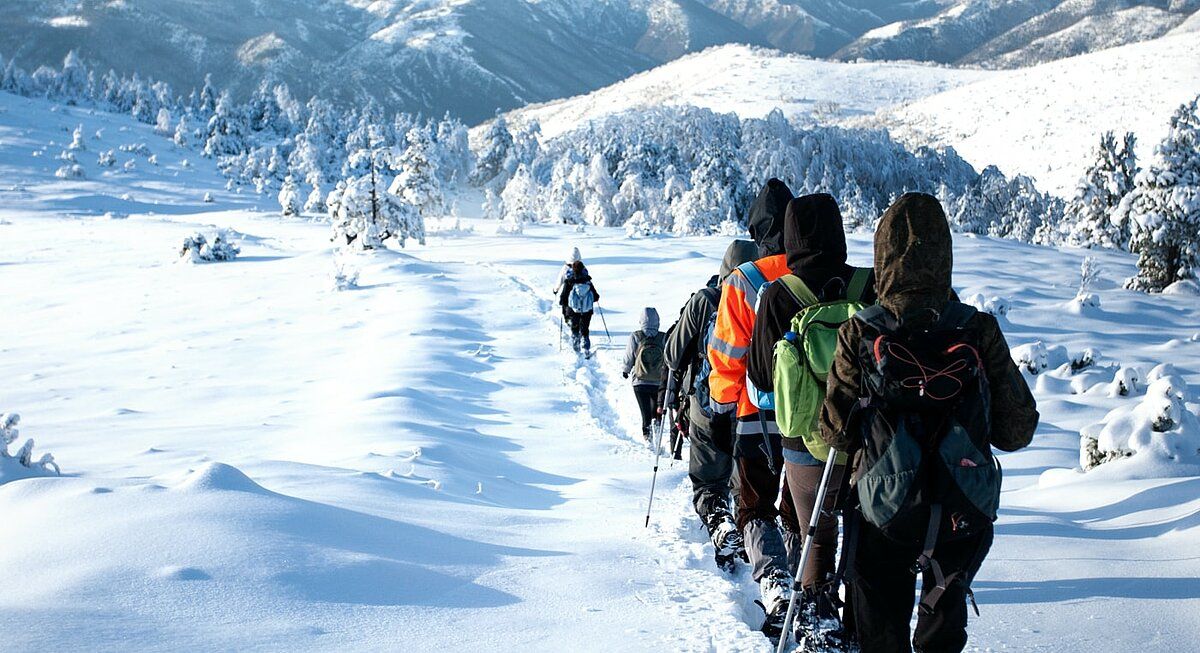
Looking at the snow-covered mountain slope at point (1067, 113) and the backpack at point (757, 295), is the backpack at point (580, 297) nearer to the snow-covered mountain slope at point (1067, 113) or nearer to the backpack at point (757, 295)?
the backpack at point (757, 295)

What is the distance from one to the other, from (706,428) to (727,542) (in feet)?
2.03

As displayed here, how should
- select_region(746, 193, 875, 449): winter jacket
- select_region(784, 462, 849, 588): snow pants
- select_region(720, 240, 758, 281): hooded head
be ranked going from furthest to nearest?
select_region(720, 240, 758, 281): hooded head < select_region(746, 193, 875, 449): winter jacket < select_region(784, 462, 849, 588): snow pants

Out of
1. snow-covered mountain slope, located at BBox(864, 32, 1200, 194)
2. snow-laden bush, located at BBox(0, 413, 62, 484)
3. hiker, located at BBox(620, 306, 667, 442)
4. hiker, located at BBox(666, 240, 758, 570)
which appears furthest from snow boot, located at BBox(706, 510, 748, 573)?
snow-covered mountain slope, located at BBox(864, 32, 1200, 194)

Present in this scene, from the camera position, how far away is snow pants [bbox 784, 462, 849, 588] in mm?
3443

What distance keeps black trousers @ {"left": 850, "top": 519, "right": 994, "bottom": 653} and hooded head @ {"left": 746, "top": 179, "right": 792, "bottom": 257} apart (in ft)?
5.96

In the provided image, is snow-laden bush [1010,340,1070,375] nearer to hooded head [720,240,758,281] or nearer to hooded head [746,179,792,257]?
hooded head [720,240,758,281]

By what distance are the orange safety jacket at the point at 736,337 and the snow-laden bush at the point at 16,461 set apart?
15.4 feet

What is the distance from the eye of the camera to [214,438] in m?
8.90

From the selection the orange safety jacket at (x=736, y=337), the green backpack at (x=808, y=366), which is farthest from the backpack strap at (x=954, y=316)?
the orange safety jacket at (x=736, y=337)

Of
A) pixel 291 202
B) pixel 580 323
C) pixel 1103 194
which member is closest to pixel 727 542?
pixel 580 323

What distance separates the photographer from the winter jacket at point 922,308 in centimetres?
274

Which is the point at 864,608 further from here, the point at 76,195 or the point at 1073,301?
the point at 76,195

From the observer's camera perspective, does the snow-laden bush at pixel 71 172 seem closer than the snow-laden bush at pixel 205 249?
No

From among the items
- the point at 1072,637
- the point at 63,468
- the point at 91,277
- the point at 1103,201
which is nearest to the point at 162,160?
the point at 91,277
